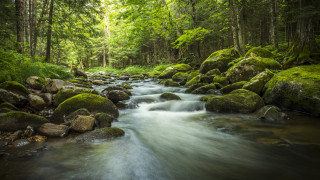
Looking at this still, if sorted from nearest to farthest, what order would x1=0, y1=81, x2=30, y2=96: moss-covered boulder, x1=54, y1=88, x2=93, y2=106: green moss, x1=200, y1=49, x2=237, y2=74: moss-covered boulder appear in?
x1=0, y1=81, x2=30, y2=96: moss-covered boulder → x1=54, y1=88, x2=93, y2=106: green moss → x1=200, y1=49, x2=237, y2=74: moss-covered boulder

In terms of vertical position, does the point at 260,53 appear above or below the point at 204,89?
above

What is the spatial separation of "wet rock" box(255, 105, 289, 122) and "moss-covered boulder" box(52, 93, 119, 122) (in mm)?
4333

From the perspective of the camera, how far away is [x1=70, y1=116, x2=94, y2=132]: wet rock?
3881mm

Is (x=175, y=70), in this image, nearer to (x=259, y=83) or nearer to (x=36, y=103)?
(x=259, y=83)

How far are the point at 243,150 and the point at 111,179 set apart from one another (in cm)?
245

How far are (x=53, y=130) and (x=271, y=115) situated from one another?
18.1 feet

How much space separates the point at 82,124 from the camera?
3902mm

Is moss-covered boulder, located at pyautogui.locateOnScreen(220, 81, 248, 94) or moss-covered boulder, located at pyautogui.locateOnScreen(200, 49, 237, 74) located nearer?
moss-covered boulder, located at pyautogui.locateOnScreen(220, 81, 248, 94)

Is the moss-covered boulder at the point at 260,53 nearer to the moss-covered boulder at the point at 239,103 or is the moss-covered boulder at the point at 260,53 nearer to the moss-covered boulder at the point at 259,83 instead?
the moss-covered boulder at the point at 259,83

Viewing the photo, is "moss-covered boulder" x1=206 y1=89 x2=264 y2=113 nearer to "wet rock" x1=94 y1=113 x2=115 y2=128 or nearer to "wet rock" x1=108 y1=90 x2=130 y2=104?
"wet rock" x1=94 y1=113 x2=115 y2=128

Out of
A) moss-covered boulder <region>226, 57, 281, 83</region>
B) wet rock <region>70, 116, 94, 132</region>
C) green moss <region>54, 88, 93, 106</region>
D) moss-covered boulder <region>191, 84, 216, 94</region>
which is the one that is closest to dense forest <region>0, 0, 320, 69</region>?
moss-covered boulder <region>226, 57, 281, 83</region>

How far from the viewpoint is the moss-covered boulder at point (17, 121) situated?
3.46 m

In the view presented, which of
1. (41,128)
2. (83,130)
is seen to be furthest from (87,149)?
(41,128)

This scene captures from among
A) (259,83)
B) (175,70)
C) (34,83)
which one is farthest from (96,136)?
(175,70)
